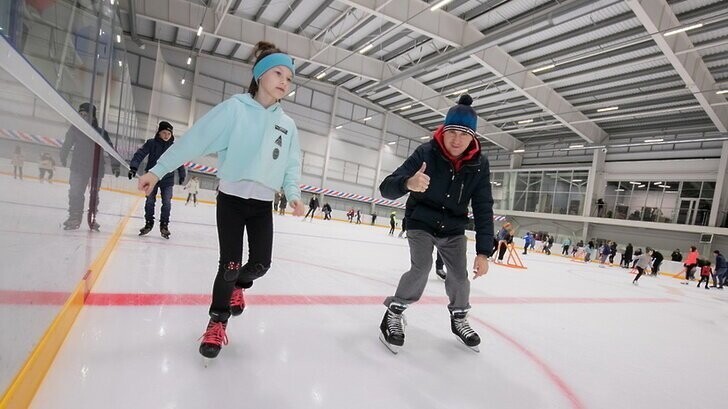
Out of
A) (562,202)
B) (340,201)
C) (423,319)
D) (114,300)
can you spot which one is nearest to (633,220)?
(562,202)

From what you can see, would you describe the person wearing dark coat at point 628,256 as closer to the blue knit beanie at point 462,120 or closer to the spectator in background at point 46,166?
the blue knit beanie at point 462,120

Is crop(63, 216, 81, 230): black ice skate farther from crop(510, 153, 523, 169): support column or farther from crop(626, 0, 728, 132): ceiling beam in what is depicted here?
crop(510, 153, 523, 169): support column

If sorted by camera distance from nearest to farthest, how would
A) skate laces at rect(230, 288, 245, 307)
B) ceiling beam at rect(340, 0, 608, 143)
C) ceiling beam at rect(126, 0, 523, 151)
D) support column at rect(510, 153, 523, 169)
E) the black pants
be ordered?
the black pants < skate laces at rect(230, 288, 245, 307) < ceiling beam at rect(340, 0, 608, 143) < ceiling beam at rect(126, 0, 523, 151) < support column at rect(510, 153, 523, 169)

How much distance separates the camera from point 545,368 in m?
1.90

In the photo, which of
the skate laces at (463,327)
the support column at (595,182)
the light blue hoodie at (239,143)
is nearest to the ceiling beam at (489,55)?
the support column at (595,182)

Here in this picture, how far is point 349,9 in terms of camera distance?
13.0 meters

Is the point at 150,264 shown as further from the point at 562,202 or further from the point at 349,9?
the point at 562,202

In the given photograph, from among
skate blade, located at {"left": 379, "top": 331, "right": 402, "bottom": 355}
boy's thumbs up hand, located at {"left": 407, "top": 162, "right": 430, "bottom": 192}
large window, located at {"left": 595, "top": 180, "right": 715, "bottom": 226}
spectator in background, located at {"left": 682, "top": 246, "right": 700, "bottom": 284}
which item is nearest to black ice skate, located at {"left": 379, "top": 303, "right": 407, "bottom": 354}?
skate blade, located at {"left": 379, "top": 331, "right": 402, "bottom": 355}

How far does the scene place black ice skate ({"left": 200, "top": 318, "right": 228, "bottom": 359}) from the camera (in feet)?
4.64

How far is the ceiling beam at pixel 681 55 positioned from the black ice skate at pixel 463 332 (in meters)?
10.1

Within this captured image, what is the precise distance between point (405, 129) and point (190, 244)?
22987mm

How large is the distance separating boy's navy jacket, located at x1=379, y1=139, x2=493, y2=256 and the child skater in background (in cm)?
62

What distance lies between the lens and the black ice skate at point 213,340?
1415mm

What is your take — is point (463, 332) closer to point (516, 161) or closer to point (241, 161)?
point (241, 161)
